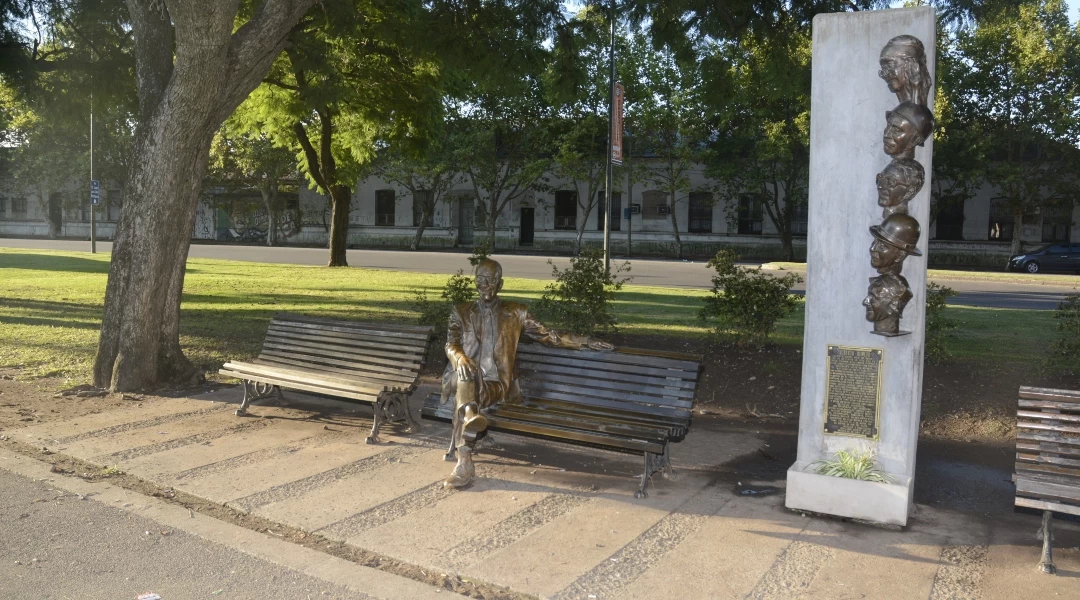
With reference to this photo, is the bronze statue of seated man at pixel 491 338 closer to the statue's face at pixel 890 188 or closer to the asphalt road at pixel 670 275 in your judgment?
the statue's face at pixel 890 188

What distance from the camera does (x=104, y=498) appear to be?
589cm

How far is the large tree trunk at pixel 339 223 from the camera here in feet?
82.7

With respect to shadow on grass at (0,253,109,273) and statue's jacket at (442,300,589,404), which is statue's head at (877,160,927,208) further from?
shadow on grass at (0,253,109,273)

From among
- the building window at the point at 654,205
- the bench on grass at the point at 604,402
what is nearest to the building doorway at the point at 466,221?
the building window at the point at 654,205

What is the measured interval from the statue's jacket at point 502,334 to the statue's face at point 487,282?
12 centimetres

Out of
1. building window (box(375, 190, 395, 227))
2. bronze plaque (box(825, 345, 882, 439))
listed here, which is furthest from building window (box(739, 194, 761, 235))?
bronze plaque (box(825, 345, 882, 439))

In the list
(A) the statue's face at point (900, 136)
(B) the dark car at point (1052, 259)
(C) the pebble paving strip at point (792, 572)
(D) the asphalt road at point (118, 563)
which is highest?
(A) the statue's face at point (900, 136)

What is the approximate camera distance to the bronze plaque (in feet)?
18.8

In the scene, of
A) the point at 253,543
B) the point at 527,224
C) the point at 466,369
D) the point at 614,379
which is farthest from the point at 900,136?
the point at 527,224

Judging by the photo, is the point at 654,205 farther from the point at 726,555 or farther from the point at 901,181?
the point at 726,555

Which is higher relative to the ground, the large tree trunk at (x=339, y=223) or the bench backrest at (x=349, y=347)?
the large tree trunk at (x=339, y=223)

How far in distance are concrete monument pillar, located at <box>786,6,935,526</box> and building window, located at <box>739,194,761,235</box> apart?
38886 mm

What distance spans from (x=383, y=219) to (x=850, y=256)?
1910 inches

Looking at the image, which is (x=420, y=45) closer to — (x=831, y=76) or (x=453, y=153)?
(x=831, y=76)
